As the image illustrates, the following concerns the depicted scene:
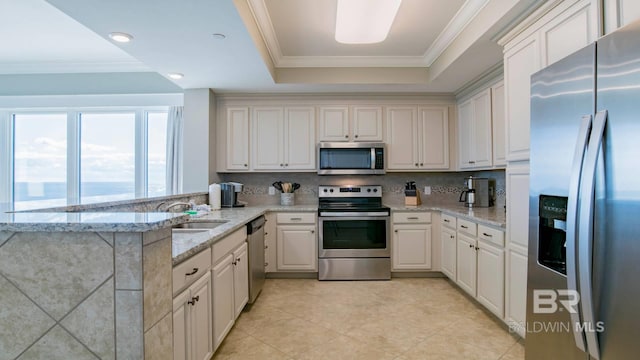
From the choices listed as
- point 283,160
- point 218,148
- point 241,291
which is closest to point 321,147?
Result: point 283,160

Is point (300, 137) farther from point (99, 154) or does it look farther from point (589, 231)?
point (589, 231)

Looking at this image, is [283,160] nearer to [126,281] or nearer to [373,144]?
[373,144]

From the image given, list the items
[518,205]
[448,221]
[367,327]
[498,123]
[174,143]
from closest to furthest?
[518,205] → [367,327] → [498,123] → [448,221] → [174,143]

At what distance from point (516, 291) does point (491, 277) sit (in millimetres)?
356

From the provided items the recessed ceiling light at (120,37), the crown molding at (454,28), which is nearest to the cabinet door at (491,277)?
the crown molding at (454,28)

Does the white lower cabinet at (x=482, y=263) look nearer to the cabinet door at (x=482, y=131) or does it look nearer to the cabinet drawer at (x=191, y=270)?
the cabinet door at (x=482, y=131)

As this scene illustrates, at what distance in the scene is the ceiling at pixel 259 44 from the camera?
210 centimetres

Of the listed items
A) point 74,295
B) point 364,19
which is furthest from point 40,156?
point 364,19

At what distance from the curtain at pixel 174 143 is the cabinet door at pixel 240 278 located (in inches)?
83.6

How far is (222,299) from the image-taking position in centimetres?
212

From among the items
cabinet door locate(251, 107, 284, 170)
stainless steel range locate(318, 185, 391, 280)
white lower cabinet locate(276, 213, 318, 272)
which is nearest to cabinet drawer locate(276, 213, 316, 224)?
white lower cabinet locate(276, 213, 318, 272)

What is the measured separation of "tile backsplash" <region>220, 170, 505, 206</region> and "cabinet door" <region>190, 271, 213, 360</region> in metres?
2.45

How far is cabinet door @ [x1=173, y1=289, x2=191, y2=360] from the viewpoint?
145cm

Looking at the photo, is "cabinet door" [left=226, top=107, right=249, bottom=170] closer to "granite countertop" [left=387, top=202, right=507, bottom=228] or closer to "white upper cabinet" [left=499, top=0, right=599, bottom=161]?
"granite countertop" [left=387, top=202, right=507, bottom=228]
